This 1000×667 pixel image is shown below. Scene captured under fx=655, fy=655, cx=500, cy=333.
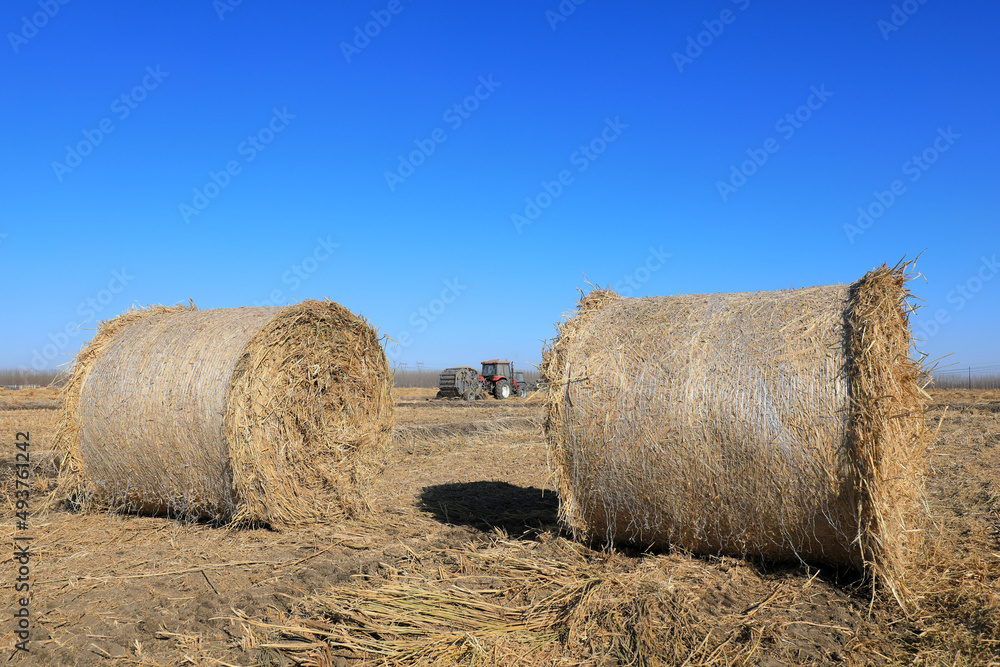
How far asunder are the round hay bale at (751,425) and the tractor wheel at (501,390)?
26832 mm

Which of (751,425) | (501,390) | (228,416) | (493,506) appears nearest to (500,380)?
(501,390)

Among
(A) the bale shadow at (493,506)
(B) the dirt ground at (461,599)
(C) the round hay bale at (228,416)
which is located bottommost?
(B) the dirt ground at (461,599)

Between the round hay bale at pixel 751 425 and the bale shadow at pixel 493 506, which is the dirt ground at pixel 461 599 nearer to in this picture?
Result: the bale shadow at pixel 493 506

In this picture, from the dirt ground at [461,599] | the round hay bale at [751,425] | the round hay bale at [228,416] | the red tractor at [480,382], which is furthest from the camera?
the red tractor at [480,382]

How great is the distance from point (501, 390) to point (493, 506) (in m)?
24.9

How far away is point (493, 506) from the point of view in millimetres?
7770

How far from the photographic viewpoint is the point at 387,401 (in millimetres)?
8133

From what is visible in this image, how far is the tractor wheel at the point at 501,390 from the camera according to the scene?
32562 mm

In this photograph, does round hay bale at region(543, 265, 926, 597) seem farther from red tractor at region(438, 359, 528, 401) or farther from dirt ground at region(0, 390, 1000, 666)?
red tractor at region(438, 359, 528, 401)

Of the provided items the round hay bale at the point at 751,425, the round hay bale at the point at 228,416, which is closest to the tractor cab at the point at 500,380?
the round hay bale at the point at 228,416

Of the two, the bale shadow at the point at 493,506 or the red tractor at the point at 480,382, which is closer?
the bale shadow at the point at 493,506

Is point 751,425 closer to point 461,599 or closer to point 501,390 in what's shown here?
point 461,599

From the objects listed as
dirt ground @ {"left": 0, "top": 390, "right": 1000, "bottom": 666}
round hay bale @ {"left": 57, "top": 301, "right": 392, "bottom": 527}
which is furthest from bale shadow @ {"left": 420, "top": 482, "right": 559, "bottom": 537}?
round hay bale @ {"left": 57, "top": 301, "right": 392, "bottom": 527}

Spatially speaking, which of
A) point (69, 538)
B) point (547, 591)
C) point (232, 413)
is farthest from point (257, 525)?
point (547, 591)
